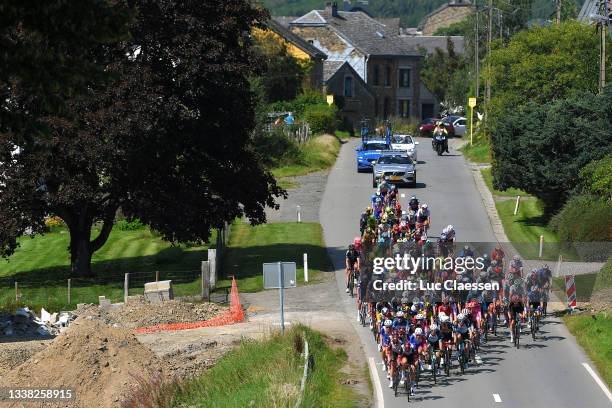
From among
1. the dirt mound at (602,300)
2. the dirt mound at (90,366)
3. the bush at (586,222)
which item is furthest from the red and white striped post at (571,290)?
the dirt mound at (90,366)

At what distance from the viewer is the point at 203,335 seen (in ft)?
97.8

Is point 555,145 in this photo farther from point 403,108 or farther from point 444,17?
point 444,17

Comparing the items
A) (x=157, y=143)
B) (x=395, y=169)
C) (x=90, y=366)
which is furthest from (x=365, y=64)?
(x=90, y=366)

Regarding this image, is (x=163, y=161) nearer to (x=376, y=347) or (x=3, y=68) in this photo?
(x=376, y=347)

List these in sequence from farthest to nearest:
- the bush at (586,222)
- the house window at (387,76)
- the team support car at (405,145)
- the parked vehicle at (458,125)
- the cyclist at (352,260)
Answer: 1. the house window at (387,76)
2. the parked vehicle at (458,125)
3. the team support car at (405,145)
4. the bush at (586,222)
5. the cyclist at (352,260)

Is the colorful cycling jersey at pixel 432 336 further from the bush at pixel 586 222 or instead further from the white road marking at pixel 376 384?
the bush at pixel 586 222

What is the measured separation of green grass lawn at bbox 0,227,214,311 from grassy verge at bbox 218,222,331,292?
4.29ft

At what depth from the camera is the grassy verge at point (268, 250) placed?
3725 centimetres

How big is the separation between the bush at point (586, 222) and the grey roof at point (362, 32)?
5679 cm

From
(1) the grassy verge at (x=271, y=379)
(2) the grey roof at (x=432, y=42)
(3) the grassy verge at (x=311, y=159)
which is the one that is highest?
(2) the grey roof at (x=432, y=42)

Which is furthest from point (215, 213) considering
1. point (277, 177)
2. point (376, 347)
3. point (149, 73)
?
point (277, 177)

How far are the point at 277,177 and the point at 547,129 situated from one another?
57.5ft

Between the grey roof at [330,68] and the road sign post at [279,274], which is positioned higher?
the grey roof at [330,68]

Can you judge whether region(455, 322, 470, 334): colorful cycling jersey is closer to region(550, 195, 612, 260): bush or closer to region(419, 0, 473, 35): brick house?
region(550, 195, 612, 260): bush
